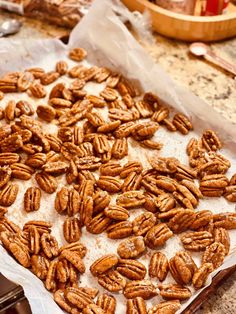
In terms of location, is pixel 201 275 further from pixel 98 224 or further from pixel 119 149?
pixel 119 149

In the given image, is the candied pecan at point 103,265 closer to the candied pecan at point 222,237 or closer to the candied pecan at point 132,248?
the candied pecan at point 132,248

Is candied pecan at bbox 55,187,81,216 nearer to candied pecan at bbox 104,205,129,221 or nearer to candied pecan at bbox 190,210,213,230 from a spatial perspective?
candied pecan at bbox 104,205,129,221

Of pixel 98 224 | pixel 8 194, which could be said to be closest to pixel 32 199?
pixel 8 194

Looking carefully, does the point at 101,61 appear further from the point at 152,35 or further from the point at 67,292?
the point at 67,292

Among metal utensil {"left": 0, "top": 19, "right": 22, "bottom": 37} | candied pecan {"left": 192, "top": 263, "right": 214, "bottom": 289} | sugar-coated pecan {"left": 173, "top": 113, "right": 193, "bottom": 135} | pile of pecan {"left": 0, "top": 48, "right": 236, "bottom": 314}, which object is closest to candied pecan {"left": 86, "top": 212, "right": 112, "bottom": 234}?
pile of pecan {"left": 0, "top": 48, "right": 236, "bottom": 314}

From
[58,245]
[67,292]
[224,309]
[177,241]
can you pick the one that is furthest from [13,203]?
[224,309]

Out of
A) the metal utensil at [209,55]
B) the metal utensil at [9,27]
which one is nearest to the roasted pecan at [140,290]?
the metal utensil at [209,55]
